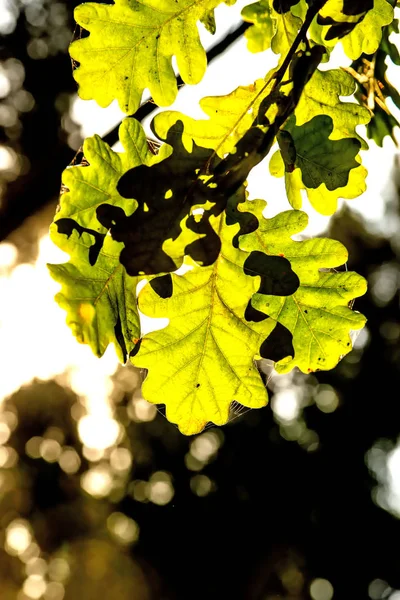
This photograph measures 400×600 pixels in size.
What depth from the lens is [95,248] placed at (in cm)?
138

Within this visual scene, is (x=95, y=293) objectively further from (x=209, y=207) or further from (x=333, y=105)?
(x=333, y=105)

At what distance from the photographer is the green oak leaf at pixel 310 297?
1562 mm

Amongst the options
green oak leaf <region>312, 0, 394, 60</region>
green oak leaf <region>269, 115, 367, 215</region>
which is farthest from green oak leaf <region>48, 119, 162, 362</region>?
green oak leaf <region>312, 0, 394, 60</region>

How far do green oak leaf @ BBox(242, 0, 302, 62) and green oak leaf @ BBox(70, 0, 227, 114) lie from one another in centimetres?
10

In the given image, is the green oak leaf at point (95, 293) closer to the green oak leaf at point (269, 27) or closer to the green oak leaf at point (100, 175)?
the green oak leaf at point (100, 175)

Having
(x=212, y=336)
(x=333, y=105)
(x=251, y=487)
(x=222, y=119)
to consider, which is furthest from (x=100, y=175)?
(x=251, y=487)

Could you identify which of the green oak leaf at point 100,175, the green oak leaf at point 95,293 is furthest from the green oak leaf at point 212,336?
the green oak leaf at point 100,175

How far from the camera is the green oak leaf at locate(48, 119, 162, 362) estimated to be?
4.43 ft

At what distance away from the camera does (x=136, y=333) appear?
1490 mm

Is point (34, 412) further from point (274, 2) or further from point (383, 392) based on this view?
point (274, 2)

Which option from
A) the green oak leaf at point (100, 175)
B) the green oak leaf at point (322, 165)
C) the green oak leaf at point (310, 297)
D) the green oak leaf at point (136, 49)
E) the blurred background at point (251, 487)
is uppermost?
the green oak leaf at point (136, 49)

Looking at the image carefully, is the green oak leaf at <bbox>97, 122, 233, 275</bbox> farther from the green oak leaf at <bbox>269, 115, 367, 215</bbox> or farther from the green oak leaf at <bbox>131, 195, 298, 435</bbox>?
the green oak leaf at <bbox>269, 115, 367, 215</bbox>

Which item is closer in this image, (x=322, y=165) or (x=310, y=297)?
(x=322, y=165)

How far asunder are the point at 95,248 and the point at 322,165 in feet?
1.85
